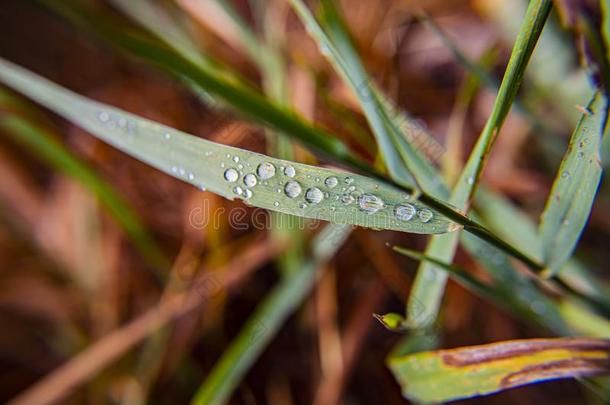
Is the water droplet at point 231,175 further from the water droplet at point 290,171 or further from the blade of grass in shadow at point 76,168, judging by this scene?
the blade of grass in shadow at point 76,168

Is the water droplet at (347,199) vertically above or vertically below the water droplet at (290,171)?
below

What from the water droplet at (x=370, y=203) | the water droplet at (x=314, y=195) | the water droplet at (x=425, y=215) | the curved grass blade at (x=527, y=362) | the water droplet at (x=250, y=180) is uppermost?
the water droplet at (x=250, y=180)

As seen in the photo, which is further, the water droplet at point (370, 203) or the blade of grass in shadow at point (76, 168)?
the blade of grass in shadow at point (76, 168)

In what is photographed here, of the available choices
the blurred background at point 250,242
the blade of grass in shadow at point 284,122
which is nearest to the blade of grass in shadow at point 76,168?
the blurred background at point 250,242

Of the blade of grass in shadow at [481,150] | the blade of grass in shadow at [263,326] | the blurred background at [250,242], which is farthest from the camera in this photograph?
the blurred background at [250,242]

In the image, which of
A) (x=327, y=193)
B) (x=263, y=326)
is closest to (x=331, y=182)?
(x=327, y=193)

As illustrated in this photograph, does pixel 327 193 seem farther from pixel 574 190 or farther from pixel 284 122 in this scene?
pixel 574 190

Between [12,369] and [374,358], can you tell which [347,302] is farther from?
[12,369]
